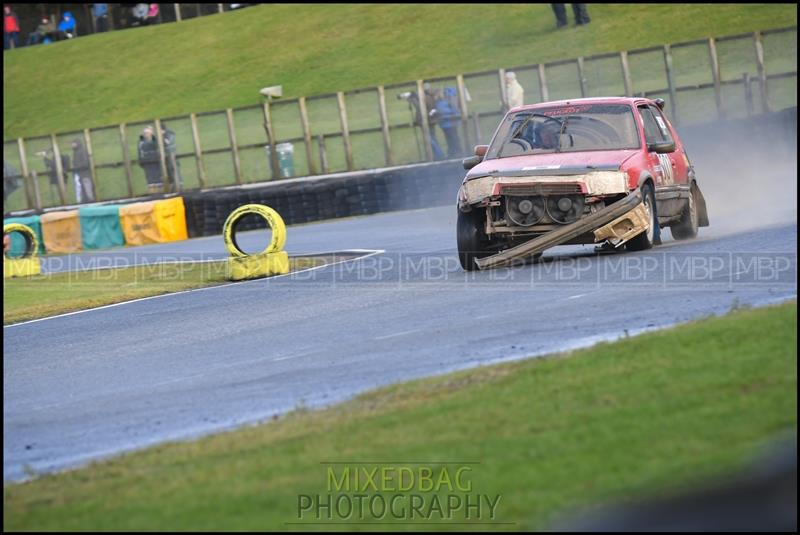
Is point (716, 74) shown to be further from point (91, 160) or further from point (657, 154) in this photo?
point (657, 154)

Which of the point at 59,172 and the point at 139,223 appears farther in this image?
the point at 59,172

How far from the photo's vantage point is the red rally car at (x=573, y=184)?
12352 mm

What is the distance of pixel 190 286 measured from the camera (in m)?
15.9

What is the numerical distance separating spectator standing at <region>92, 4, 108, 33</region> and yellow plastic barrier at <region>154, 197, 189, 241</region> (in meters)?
44.3

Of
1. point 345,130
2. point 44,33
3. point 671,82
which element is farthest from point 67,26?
point 671,82

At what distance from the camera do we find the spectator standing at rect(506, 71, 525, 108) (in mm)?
28688

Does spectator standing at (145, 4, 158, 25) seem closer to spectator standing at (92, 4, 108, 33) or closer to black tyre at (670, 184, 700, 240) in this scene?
spectator standing at (92, 4, 108, 33)

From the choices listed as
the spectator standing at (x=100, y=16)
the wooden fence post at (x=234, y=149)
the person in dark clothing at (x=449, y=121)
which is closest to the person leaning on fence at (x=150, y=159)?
the wooden fence post at (x=234, y=149)

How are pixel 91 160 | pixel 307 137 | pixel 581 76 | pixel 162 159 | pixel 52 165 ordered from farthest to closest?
1. pixel 52 165
2. pixel 91 160
3. pixel 162 159
4. pixel 307 137
5. pixel 581 76

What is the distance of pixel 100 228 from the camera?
27.5 meters

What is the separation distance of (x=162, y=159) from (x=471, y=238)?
20.8 m

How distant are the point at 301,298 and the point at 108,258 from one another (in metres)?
11.2

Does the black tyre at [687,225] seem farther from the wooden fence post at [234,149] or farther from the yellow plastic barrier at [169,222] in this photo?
the wooden fence post at [234,149]

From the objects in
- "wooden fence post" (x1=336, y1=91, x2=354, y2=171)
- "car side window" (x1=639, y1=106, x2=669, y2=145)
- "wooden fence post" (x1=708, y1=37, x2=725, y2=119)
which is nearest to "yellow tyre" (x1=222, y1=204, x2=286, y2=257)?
"car side window" (x1=639, y1=106, x2=669, y2=145)
